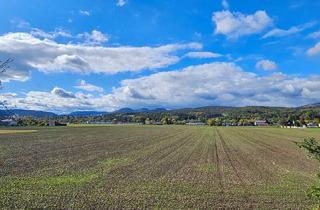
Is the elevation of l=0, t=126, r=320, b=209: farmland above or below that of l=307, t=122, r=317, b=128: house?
above

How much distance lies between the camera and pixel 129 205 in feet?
40.1

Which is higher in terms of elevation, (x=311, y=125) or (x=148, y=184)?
(x=148, y=184)

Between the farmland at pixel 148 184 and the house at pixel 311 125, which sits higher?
the farmland at pixel 148 184

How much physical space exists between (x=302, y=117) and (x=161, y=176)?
7573 inches

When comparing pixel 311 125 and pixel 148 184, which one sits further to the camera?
pixel 311 125

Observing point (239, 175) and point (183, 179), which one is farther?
point (239, 175)

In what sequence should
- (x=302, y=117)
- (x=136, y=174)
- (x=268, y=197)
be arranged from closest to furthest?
(x=268, y=197), (x=136, y=174), (x=302, y=117)

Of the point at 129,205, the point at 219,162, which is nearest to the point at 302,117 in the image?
the point at 219,162

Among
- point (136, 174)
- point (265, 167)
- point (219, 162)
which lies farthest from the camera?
point (219, 162)

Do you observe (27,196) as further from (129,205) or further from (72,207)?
(129,205)

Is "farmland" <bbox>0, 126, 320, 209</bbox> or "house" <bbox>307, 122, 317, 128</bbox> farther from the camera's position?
"house" <bbox>307, 122, 317, 128</bbox>

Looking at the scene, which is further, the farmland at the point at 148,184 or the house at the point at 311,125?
the house at the point at 311,125

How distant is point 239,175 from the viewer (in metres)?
19.8

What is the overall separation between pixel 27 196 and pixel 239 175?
10.8m
